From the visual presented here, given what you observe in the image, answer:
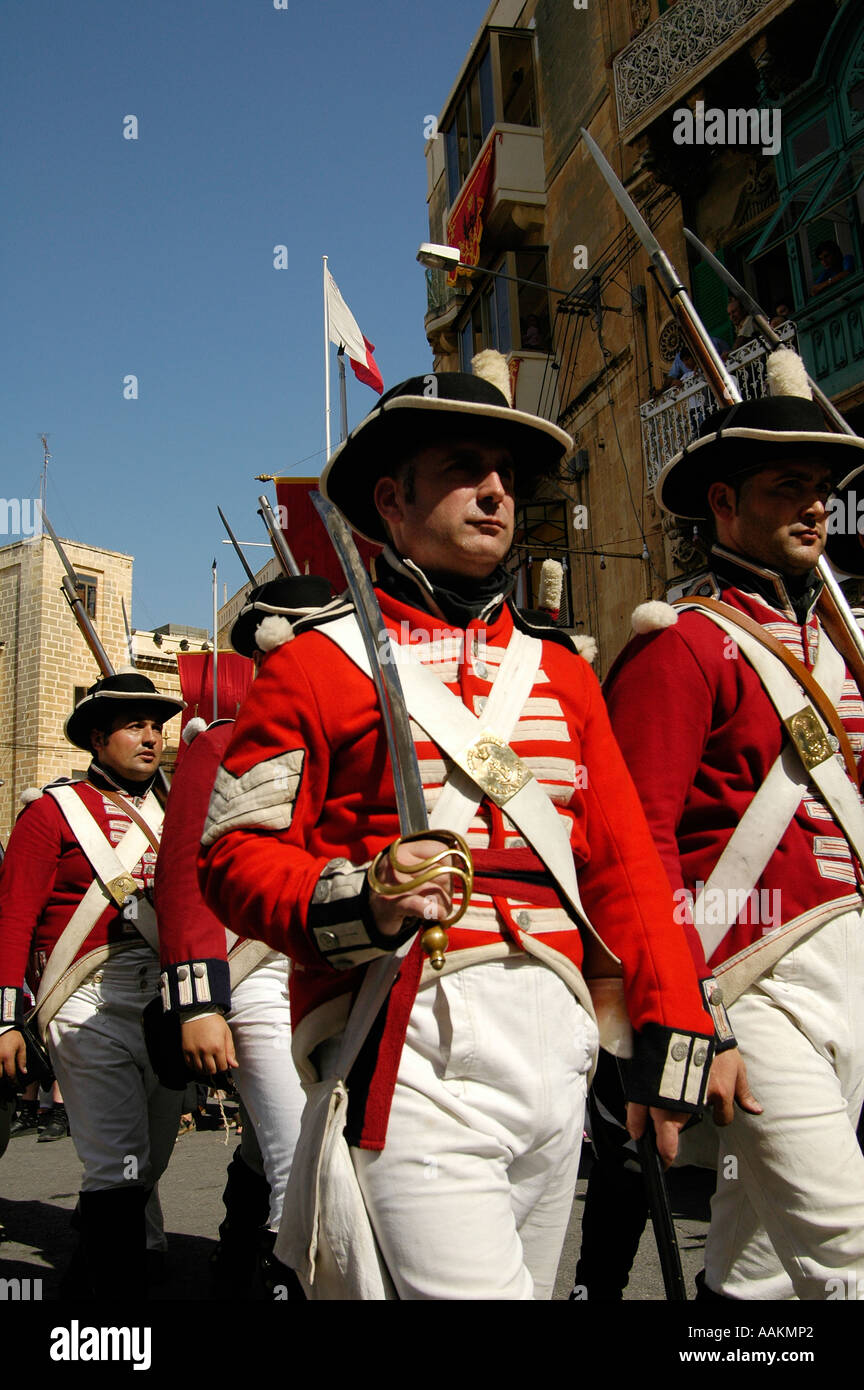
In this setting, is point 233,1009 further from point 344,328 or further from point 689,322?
point 344,328

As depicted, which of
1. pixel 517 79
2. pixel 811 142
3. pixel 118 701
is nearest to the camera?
pixel 118 701

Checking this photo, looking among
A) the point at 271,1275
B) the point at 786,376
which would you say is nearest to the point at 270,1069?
the point at 271,1275

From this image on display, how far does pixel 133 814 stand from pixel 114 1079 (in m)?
1.18

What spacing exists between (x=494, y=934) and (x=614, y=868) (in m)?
0.44

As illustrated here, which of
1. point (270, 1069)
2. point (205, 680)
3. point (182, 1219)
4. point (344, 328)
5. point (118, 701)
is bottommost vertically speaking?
point (182, 1219)

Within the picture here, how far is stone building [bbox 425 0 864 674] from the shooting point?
13.3 m

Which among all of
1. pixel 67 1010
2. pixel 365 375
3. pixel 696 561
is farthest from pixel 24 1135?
pixel 696 561

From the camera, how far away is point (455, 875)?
2.07m

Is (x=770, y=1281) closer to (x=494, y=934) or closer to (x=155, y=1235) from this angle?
(x=494, y=934)

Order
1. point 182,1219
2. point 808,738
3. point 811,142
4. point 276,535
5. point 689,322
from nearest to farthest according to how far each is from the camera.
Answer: point 808,738, point 689,322, point 182,1219, point 276,535, point 811,142

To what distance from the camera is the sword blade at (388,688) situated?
2172mm

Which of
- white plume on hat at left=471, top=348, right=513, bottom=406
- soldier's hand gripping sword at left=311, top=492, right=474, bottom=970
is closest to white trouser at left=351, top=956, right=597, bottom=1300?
soldier's hand gripping sword at left=311, top=492, right=474, bottom=970

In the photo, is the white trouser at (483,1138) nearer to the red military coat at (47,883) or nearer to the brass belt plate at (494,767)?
the brass belt plate at (494,767)

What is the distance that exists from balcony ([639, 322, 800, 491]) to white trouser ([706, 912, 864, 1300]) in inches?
448
